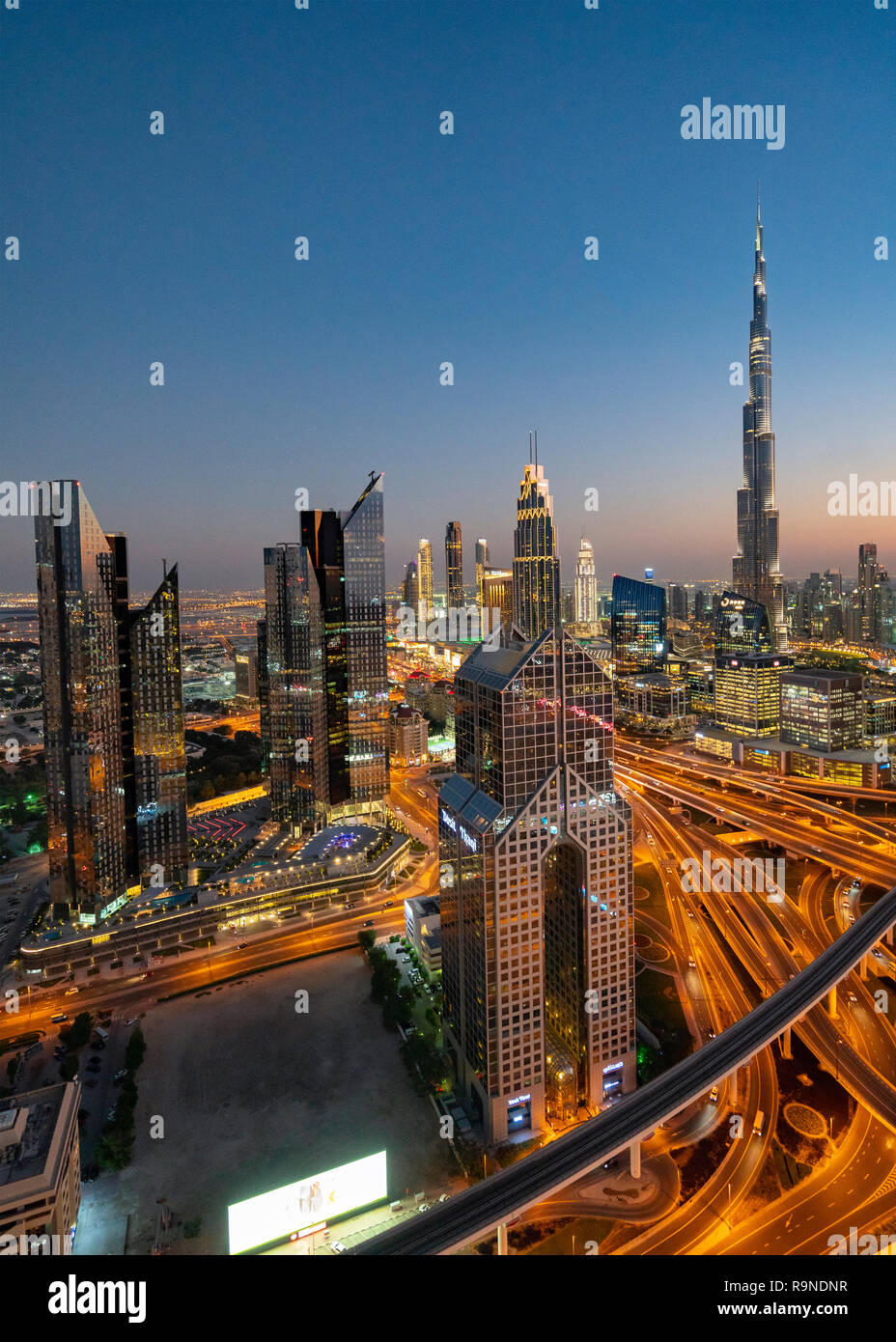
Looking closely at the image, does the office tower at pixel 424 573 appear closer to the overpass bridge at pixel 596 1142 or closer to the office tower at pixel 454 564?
the office tower at pixel 454 564

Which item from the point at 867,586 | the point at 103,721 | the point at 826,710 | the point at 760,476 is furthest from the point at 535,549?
the point at 103,721

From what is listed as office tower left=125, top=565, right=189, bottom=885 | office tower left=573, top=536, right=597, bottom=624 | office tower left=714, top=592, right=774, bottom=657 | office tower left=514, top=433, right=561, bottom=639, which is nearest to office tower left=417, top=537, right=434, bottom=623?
office tower left=573, top=536, right=597, bottom=624

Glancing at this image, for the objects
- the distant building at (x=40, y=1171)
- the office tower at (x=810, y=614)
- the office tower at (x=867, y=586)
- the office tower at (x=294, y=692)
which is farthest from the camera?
the office tower at (x=810, y=614)

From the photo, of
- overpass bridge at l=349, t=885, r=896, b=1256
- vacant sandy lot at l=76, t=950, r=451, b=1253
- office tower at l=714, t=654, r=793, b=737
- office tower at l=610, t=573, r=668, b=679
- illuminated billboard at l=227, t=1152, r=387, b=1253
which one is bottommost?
vacant sandy lot at l=76, t=950, r=451, b=1253

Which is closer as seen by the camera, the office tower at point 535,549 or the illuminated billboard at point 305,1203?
the illuminated billboard at point 305,1203

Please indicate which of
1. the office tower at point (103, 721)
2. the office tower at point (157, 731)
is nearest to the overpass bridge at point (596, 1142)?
the office tower at point (103, 721)

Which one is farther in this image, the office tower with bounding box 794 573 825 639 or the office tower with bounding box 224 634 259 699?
the office tower with bounding box 794 573 825 639

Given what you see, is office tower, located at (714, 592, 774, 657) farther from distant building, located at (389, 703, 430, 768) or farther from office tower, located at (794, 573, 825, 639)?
office tower, located at (794, 573, 825, 639)

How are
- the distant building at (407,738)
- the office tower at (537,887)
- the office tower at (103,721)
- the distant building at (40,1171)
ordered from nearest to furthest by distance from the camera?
the distant building at (40,1171) < the office tower at (537,887) < the office tower at (103,721) < the distant building at (407,738)
